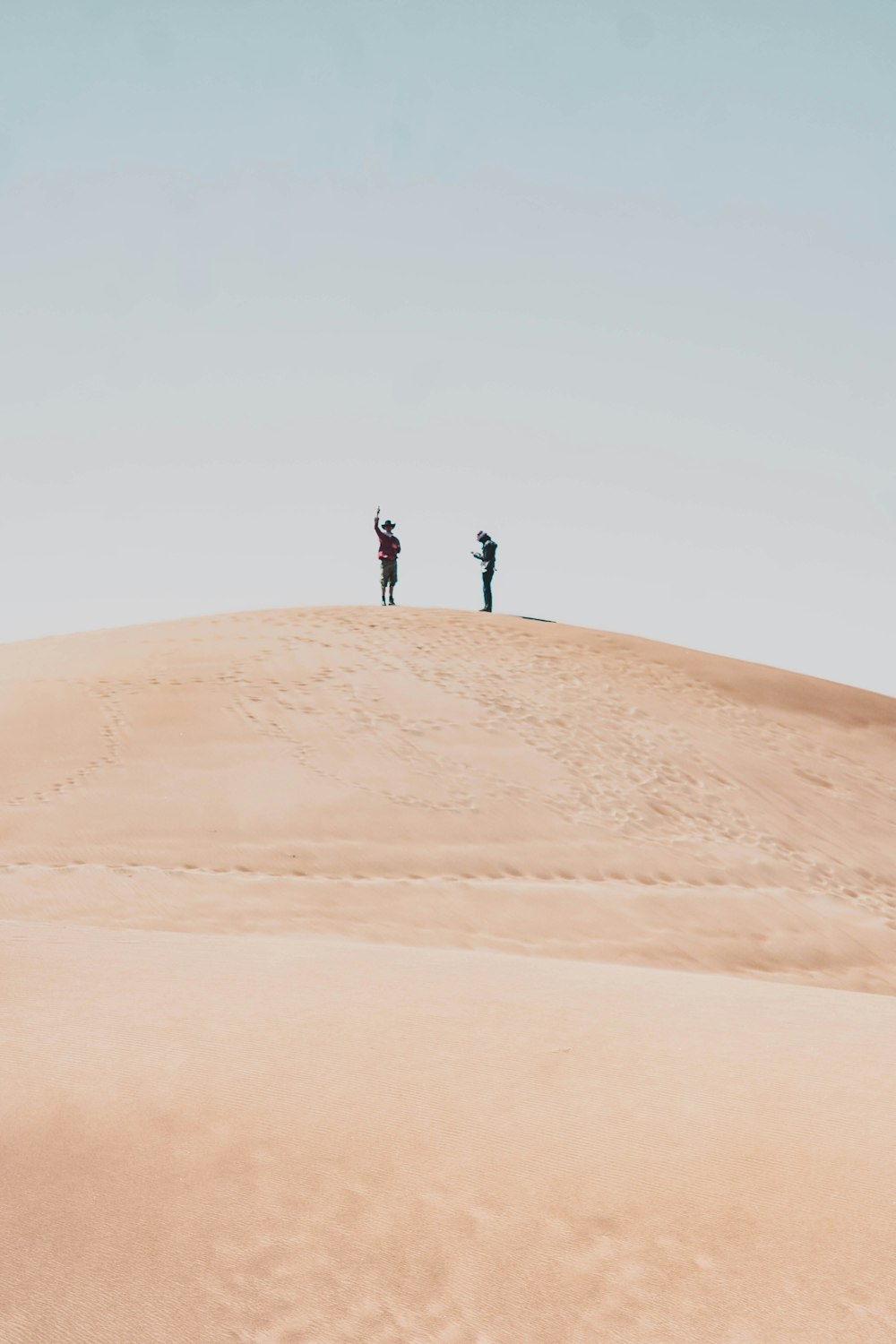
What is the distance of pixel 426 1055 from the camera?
4.34 metres

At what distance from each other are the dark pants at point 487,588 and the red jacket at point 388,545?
4.93ft

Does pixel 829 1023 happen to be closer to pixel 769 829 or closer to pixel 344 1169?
pixel 344 1169

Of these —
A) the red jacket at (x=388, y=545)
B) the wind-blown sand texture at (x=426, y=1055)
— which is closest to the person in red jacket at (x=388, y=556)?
the red jacket at (x=388, y=545)

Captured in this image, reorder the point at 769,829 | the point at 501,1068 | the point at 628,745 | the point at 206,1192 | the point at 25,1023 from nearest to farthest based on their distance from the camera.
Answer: the point at 206,1192, the point at 501,1068, the point at 25,1023, the point at 769,829, the point at 628,745

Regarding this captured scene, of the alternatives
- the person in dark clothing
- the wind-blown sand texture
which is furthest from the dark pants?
the wind-blown sand texture

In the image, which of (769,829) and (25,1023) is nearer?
(25,1023)

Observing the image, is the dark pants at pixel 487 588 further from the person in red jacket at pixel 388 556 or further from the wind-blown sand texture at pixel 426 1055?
the wind-blown sand texture at pixel 426 1055

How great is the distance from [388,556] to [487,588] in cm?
174

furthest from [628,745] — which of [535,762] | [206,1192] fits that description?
[206,1192]

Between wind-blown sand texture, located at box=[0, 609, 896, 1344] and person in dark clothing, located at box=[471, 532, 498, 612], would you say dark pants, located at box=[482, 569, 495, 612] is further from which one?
wind-blown sand texture, located at box=[0, 609, 896, 1344]

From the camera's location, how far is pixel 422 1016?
15.8 feet

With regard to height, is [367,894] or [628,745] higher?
[628,745]

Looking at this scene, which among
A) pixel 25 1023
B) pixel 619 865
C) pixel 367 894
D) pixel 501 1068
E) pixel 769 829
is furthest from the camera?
pixel 769 829

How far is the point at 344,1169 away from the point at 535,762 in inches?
366
